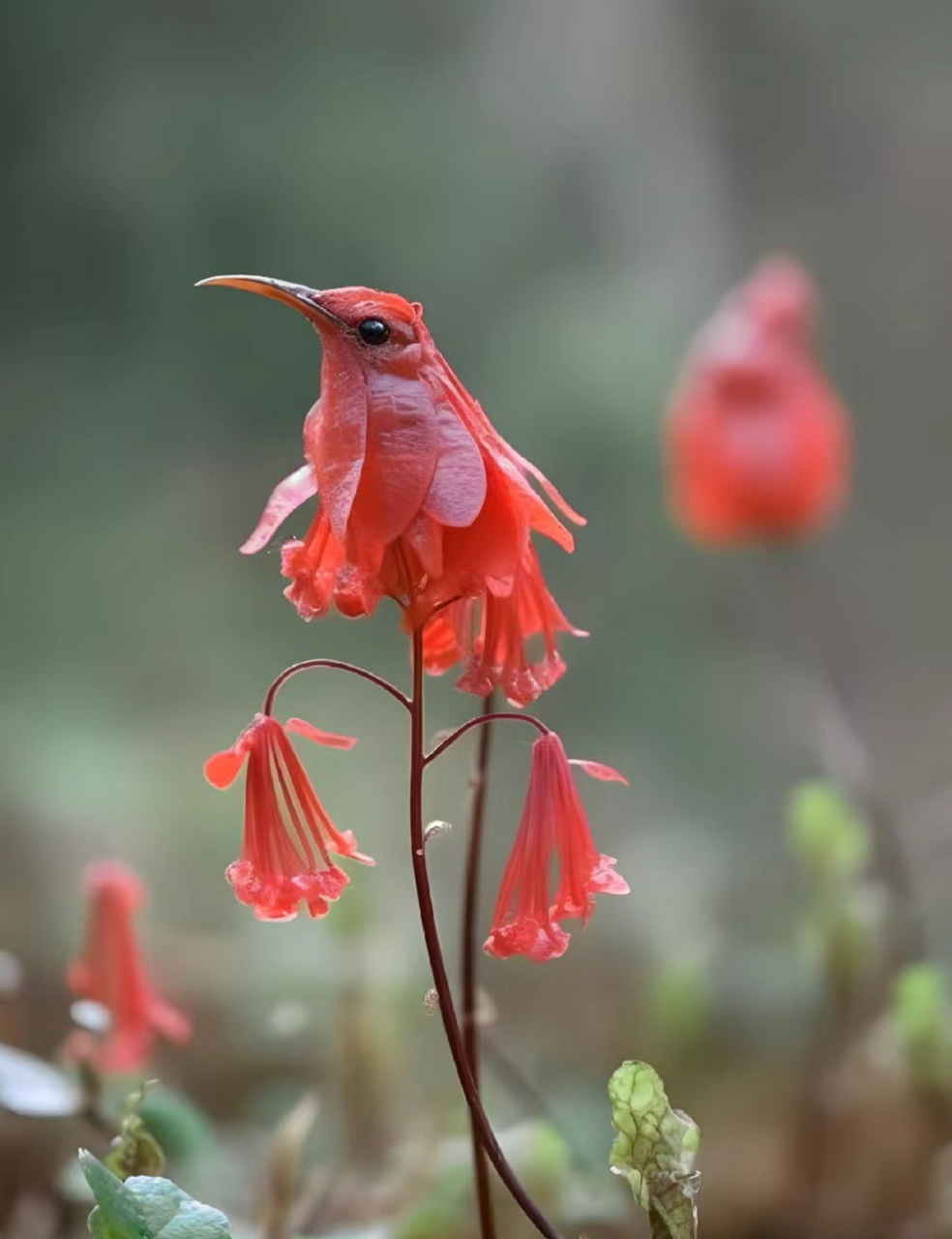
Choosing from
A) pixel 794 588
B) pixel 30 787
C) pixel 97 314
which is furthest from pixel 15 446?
pixel 794 588

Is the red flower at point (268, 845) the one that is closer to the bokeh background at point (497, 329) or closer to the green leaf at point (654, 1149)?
the green leaf at point (654, 1149)

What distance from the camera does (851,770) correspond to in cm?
114

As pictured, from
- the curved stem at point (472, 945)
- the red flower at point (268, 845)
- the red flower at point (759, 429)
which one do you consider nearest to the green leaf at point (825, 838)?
the red flower at point (759, 429)

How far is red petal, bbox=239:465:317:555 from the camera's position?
335 millimetres

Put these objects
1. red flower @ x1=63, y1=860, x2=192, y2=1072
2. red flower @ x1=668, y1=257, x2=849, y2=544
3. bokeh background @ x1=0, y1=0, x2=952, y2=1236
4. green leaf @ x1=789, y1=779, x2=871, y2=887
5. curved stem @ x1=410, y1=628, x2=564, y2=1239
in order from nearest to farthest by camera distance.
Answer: curved stem @ x1=410, y1=628, x2=564, y2=1239, red flower @ x1=63, y1=860, x2=192, y2=1072, green leaf @ x1=789, y1=779, x2=871, y2=887, red flower @ x1=668, y1=257, x2=849, y2=544, bokeh background @ x1=0, y1=0, x2=952, y2=1236

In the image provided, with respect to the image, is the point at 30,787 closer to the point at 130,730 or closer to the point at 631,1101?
the point at 130,730

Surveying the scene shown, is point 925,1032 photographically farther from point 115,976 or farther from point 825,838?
point 115,976

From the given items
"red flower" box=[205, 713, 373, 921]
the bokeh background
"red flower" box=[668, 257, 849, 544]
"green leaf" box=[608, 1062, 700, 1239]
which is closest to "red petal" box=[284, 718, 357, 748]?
"red flower" box=[205, 713, 373, 921]

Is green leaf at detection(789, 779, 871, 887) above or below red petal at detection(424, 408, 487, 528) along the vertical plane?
below

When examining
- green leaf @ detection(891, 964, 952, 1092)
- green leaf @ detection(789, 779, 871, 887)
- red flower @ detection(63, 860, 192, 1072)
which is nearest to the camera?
red flower @ detection(63, 860, 192, 1072)

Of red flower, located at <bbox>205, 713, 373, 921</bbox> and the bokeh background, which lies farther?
the bokeh background

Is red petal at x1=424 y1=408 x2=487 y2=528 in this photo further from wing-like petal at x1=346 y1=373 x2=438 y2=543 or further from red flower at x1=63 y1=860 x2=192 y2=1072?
red flower at x1=63 y1=860 x2=192 y2=1072

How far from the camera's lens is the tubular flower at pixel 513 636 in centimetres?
34

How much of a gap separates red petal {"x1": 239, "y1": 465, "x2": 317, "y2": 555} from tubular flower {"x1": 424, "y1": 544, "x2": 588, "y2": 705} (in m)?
0.05
